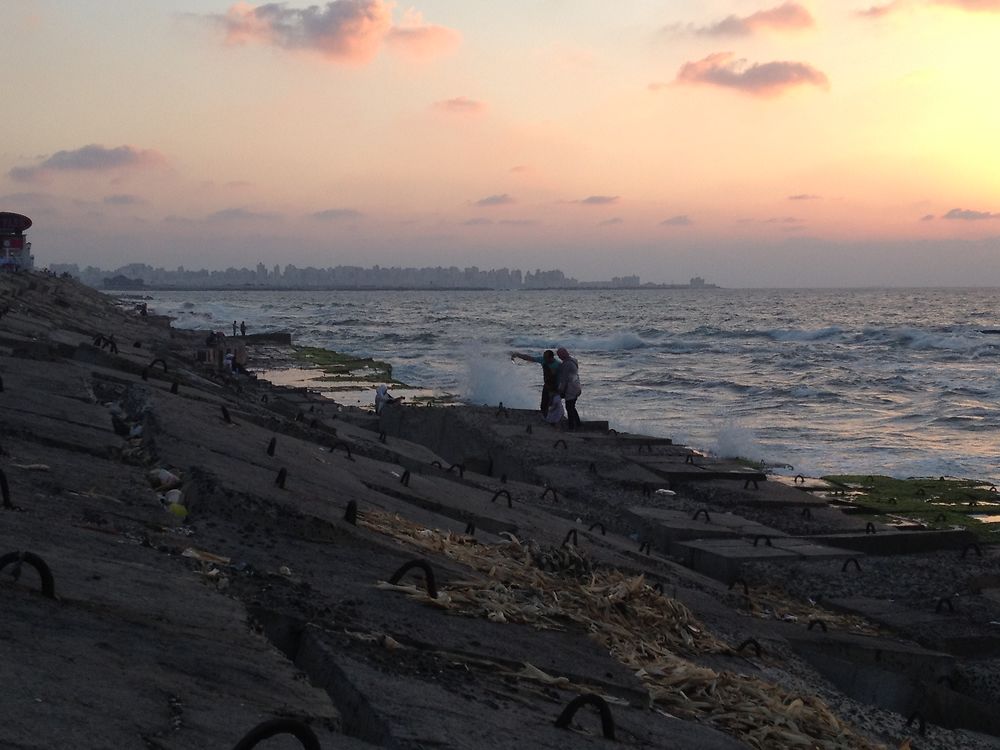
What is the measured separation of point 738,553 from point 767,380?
2862 centimetres

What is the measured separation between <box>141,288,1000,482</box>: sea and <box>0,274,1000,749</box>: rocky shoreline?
35.7 feet

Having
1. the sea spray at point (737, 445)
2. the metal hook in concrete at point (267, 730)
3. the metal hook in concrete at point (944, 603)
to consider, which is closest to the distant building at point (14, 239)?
the sea spray at point (737, 445)

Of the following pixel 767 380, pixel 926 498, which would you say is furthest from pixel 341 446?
pixel 767 380

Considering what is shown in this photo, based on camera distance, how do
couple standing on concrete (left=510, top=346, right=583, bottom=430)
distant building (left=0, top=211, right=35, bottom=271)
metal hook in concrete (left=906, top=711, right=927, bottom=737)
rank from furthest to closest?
1. distant building (left=0, top=211, right=35, bottom=271)
2. couple standing on concrete (left=510, top=346, right=583, bottom=430)
3. metal hook in concrete (left=906, top=711, right=927, bottom=737)

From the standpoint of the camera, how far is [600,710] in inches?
111

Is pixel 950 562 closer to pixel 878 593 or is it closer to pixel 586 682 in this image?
pixel 878 593

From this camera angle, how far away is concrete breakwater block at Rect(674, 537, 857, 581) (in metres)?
7.51

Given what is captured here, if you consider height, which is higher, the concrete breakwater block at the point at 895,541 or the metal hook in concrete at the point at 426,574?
the metal hook in concrete at the point at 426,574

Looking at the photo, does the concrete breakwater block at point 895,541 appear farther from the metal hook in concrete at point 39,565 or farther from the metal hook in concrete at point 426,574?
the metal hook in concrete at point 39,565

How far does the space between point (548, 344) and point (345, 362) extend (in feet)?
→ 70.4

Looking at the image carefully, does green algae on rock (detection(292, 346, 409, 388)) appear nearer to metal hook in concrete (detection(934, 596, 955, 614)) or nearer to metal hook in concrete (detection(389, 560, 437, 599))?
metal hook in concrete (detection(934, 596, 955, 614))

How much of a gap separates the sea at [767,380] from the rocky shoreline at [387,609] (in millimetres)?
10869

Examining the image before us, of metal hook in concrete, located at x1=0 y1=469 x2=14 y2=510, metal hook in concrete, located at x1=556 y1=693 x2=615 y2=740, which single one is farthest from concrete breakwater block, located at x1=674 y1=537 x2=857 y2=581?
metal hook in concrete, located at x1=0 y1=469 x2=14 y2=510

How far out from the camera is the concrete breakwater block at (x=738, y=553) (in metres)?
7.51
